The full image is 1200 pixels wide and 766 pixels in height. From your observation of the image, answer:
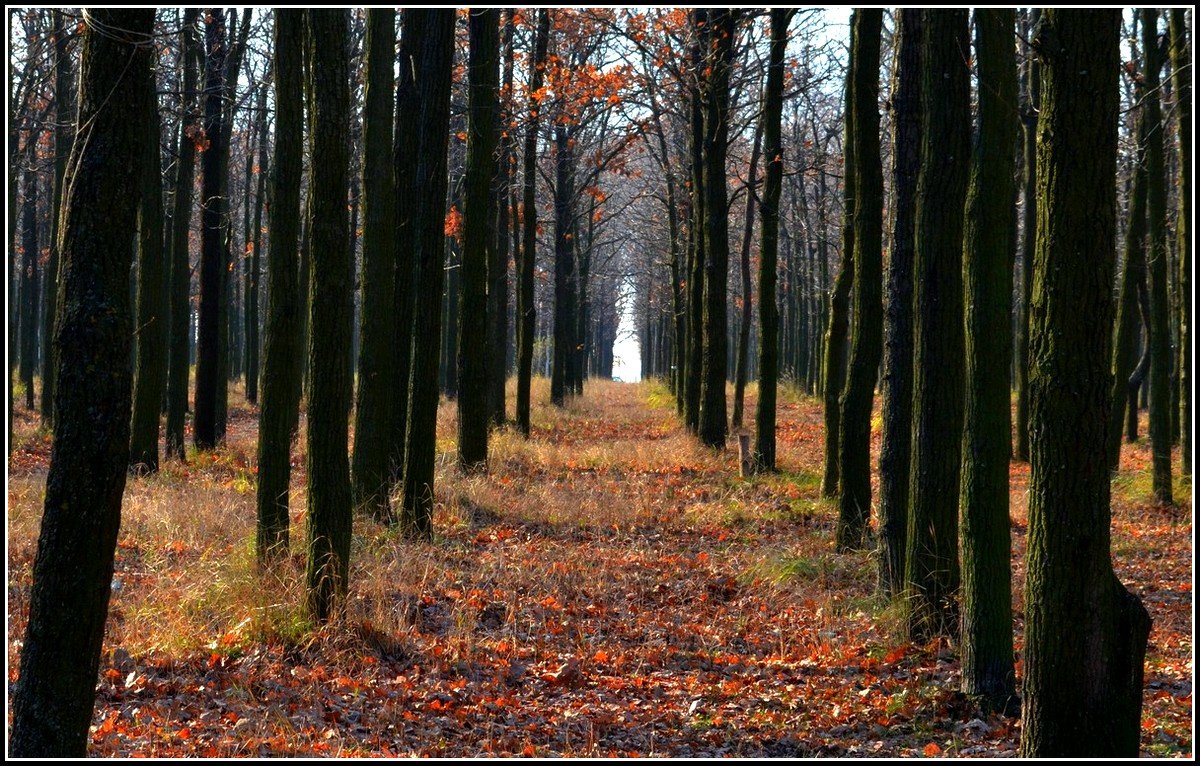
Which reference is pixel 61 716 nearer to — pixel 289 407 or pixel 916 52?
pixel 289 407

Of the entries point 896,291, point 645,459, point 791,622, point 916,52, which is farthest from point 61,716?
point 645,459

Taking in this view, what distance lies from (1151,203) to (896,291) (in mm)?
8618

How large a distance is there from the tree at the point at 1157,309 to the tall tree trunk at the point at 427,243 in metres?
9.44

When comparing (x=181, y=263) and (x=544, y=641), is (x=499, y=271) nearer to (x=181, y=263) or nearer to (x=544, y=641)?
(x=181, y=263)

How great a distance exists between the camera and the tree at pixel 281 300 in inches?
296

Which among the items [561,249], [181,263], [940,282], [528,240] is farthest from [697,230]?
[940,282]

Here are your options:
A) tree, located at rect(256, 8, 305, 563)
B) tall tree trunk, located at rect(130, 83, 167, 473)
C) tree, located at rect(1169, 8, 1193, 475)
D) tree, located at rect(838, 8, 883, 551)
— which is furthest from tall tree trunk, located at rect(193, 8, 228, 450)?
tree, located at rect(1169, 8, 1193, 475)

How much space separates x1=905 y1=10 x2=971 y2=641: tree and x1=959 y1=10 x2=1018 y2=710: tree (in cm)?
61

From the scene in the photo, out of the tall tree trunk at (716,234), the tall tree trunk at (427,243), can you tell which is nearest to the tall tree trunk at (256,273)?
the tall tree trunk at (716,234)

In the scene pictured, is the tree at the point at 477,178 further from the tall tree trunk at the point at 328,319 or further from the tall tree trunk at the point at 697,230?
→ the tall tree trunk at the point at 328,319

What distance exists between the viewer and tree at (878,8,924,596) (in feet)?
23.3

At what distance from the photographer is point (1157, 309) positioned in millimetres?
13938

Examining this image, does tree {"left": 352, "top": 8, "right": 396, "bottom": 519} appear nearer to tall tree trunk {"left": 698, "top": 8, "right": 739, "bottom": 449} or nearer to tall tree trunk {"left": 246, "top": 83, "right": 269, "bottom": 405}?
tall tree trunk {"left": 698, "top": 8, "right": 739, "bottom": 449}

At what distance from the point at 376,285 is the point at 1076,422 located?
811 centimetres
